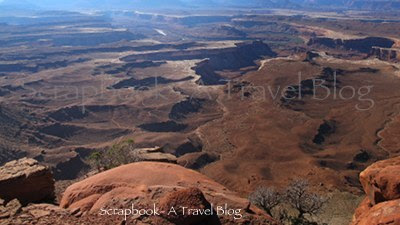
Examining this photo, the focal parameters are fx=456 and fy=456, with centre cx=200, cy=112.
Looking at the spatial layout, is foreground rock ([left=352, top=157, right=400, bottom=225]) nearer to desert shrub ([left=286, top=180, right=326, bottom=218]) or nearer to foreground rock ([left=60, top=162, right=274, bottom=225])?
foreground rock ([left=60, top=162, right=274, bottom=225])

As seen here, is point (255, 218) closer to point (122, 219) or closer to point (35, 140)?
point (122, 219)

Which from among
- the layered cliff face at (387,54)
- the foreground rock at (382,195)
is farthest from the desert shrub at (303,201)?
the layered cliff face at (387,54)

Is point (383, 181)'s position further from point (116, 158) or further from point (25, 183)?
point (116, 158)

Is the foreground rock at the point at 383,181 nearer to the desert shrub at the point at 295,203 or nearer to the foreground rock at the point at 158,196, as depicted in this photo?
the foreground rock at the point at 158,196

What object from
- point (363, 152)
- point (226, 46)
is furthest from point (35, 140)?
point (226, 46)

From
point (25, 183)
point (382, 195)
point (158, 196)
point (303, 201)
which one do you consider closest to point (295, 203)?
point (303, 201)
